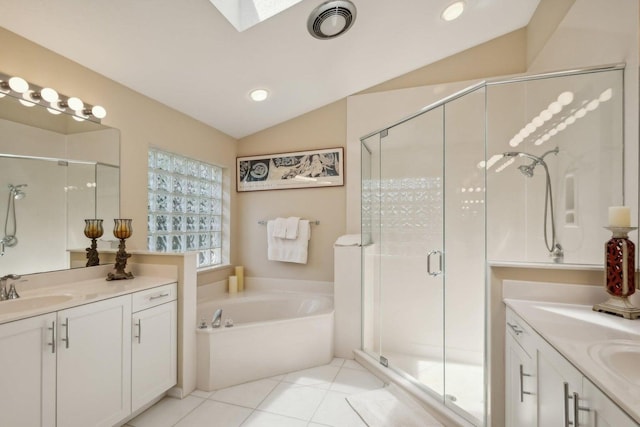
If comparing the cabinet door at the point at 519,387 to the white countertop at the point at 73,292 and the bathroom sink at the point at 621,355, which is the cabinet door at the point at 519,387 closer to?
the bathroom sink at the point at 621,355

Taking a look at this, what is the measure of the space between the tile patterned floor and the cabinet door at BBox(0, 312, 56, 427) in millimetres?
623

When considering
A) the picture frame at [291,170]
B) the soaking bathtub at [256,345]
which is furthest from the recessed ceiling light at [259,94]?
the soaking bathtub at [256,345]

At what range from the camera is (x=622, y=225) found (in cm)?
118

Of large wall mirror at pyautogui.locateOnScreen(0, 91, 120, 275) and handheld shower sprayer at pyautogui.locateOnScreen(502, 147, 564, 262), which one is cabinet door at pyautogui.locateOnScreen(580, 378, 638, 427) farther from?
large wall mirror at pyautogui.locateOnScreen(0, 91, 120, 275)

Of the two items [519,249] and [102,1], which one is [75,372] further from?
[519,249]

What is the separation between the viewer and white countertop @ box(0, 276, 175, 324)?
4.23 feet

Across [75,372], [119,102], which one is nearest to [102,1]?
[119,102]

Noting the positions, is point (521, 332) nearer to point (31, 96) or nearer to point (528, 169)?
point (528, 169)

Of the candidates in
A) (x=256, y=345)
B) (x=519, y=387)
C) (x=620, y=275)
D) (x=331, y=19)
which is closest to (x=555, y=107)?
(x=620, y=275)

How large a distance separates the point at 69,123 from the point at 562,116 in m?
3.33

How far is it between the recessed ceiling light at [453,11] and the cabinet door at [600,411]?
7.84 feet

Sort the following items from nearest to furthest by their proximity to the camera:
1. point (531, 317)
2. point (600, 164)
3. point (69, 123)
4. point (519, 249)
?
point (531, 317) → point (600, 164) → point (69, 123) → point (519, 249)

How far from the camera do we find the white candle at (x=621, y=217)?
Answer: 117 centimetres

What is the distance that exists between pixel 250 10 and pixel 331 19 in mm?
527
